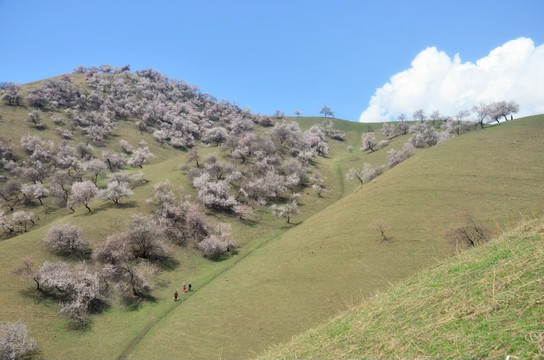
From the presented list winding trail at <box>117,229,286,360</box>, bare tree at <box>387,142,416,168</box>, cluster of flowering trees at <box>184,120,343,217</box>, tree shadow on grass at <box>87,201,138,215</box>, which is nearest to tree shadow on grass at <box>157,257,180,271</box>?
winding trail at <box>117,229,286,360</box>

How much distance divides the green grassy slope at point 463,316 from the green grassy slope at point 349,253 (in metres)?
16.9

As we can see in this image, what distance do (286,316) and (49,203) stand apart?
76.3m

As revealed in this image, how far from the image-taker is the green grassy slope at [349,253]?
116ft

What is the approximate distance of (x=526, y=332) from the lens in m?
5.63

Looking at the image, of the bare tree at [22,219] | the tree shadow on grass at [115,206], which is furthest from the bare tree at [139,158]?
the bare tree at [22,219]

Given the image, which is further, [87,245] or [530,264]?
[87,245]

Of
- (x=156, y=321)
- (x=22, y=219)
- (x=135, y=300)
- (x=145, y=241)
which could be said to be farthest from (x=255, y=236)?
(x=22, y=219)

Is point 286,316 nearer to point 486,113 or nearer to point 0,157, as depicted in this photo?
point 0,157

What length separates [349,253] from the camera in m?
48.3

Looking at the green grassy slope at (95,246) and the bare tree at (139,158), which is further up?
the bare tree at (139,158)

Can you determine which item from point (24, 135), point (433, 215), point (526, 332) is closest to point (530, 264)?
point (526, 332)

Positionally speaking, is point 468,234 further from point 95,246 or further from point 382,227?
point 95,246

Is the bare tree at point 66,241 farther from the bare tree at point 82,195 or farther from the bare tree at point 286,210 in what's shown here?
the bare tree at point 286,210

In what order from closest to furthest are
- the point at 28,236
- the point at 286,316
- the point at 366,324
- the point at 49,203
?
the point at 366,324 < the point at 286,316 < the point at 28,236 < the point at 49,203
